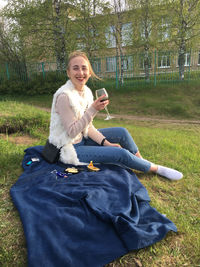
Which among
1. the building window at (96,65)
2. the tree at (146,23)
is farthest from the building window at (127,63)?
the building window at (96,65)

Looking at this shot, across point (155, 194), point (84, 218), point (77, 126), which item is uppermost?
point (77, 126)

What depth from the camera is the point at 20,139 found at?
14.5 feet

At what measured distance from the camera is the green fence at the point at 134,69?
1376 centimetres

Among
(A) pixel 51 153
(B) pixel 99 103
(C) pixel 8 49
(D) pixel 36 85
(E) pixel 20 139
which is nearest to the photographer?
(B) pixel 99 103

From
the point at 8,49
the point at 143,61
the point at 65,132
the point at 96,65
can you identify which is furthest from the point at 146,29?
the point at 65,132

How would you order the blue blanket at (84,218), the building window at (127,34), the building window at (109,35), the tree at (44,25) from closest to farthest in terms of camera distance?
the blue blanket at (84,218) < the tree at (44,25) < the building window at (109,35) < the building window at (127,34)

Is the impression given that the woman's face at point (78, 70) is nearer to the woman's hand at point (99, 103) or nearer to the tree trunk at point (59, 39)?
the woman's hand at point (99, 103)

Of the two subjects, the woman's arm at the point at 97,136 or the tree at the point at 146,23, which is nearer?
the woman's arm at the point at 97,136

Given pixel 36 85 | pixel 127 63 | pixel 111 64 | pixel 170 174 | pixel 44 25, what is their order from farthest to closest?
pixel 127 63 < pixel 111 64 < pixel 36 85 < pixel 44 25 < pixel 170 174

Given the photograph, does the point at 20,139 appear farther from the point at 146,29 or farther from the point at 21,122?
the point at 146,29

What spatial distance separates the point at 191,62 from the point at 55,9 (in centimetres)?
1004

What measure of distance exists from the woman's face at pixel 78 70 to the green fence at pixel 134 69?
10.5m

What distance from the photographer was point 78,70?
2.91m

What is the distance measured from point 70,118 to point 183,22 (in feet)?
50.3
